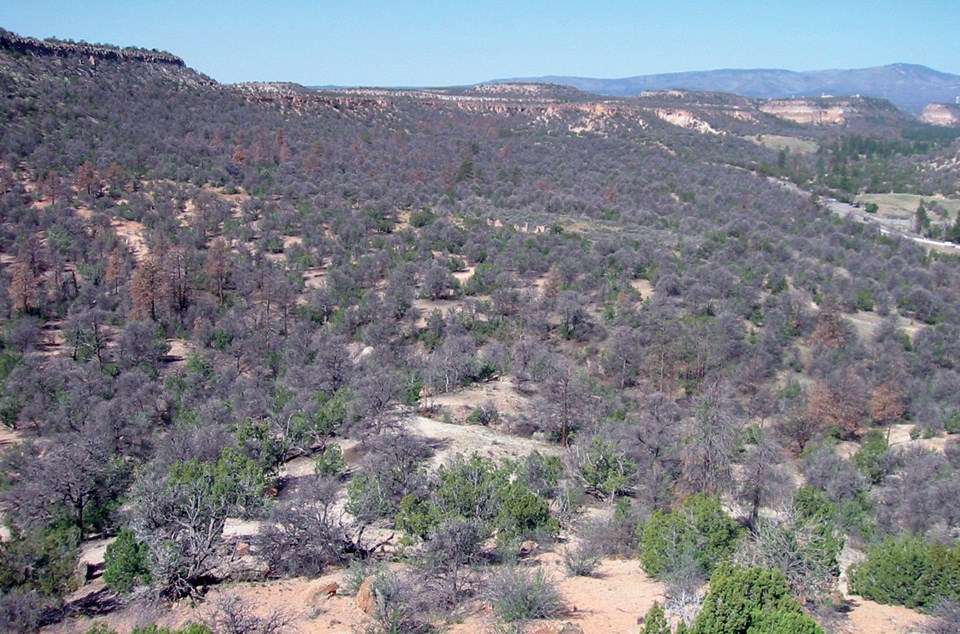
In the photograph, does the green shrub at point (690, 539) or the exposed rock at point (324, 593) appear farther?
the green shrub at point (690, 539)

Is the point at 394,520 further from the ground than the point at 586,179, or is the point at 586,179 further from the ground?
the point at 586,179

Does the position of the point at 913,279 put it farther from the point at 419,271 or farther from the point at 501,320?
the point at 419,271

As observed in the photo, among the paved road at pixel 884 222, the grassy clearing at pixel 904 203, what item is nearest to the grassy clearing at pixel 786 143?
the grassy clearing at pixel 904 203

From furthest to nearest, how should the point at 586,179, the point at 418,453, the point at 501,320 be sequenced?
the point at 586,179 < the point at 501,320 < the point at 418,453

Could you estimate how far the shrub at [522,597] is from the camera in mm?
9594

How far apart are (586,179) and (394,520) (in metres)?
46.5

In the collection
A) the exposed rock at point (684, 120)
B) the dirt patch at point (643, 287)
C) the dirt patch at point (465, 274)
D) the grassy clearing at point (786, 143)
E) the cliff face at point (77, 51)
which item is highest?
the cliff face at point (77, 51)

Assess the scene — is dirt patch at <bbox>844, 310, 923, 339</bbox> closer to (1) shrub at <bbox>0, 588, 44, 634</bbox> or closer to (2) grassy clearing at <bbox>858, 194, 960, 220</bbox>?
(1) shrub at <bbox>0, 588, 44, 634</bbox>

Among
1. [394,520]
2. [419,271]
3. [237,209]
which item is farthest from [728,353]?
[237,209]

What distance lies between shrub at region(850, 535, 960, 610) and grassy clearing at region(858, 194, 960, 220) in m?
60.1

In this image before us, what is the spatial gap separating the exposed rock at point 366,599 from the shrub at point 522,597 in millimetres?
1698

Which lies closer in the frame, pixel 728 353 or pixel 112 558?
pixel 112 558

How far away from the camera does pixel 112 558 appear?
425 inches

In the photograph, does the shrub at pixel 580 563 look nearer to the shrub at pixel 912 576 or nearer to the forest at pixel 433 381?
the forest at pixel 433 381
